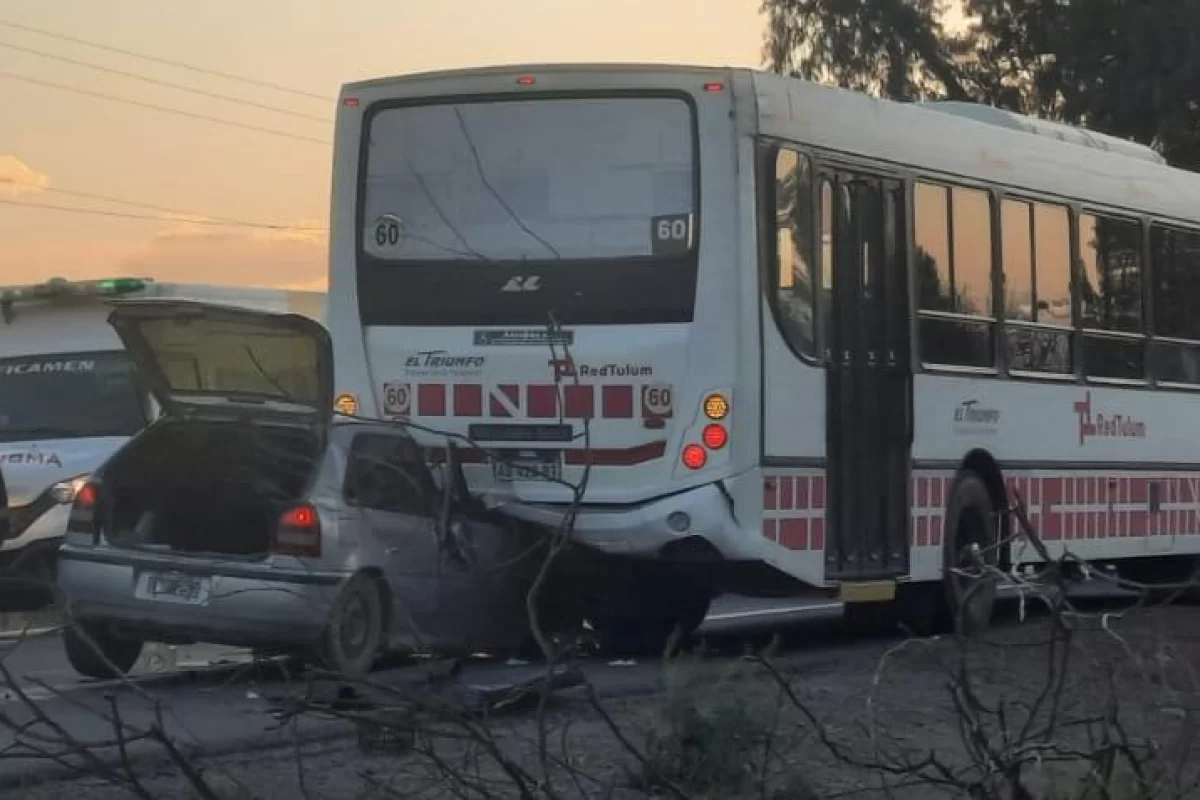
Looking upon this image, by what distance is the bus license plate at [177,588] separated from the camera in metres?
11.4

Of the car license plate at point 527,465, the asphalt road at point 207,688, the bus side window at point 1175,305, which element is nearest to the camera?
the asphalt road at point 207,688

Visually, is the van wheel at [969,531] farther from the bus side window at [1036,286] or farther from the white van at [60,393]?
the white van at [60,393]

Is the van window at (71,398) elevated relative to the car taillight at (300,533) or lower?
elevated

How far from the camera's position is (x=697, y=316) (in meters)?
12.3

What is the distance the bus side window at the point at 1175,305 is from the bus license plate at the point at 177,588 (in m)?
8.34

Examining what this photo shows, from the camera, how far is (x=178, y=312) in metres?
11.4

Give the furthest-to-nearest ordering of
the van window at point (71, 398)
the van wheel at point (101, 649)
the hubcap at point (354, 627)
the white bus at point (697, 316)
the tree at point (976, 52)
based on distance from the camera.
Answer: the tree at point (976, 52)
the van window at point (71, 398)
the white bus at point (697, 316)
the van wheel at point (101, 649)
the hubcap at point (354, 627)

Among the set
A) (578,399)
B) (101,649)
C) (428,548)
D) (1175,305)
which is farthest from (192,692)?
(1175,305)

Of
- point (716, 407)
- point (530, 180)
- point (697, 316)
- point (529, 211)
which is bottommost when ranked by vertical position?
point (716, 407)

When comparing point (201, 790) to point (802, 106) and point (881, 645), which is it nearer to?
point (802, 106)

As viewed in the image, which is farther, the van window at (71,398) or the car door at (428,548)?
the van window at (71,398)

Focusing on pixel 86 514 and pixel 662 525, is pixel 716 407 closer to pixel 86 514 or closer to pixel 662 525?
pixel 662 525

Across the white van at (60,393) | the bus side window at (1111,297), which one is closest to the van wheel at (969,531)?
the bus side window at (1111,297)

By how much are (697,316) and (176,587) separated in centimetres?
314
